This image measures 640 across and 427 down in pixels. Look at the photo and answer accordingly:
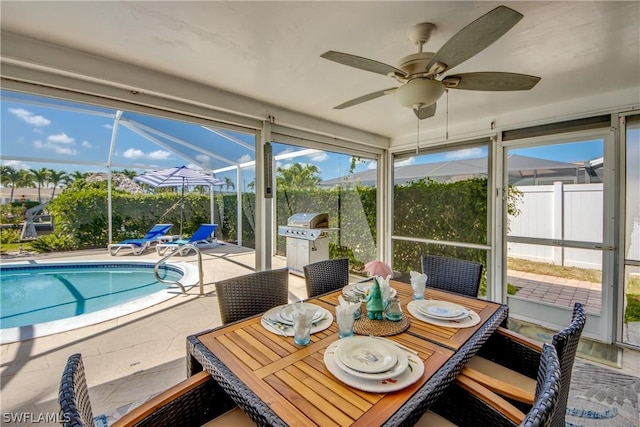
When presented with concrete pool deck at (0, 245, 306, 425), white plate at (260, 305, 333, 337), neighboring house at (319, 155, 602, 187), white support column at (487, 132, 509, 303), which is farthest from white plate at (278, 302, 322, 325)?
white support column at (487, 132, 509, 303)

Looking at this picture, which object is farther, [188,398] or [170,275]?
[170,275]

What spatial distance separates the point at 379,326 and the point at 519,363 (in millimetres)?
883

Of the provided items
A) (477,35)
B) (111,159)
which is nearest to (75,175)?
(111,159)

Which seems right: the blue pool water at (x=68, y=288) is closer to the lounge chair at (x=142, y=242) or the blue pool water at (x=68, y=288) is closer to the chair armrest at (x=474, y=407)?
the lounge chair at (x=142, y=242)

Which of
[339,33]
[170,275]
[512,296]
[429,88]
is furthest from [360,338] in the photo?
[170,275]

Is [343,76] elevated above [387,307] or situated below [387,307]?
above

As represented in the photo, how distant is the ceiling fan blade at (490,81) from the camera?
1585 millimetres

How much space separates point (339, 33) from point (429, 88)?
2.25 feet

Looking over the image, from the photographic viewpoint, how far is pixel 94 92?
217 centimetres

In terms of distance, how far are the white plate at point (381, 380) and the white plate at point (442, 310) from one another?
521mm

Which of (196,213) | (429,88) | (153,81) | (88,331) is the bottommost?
(88,331)

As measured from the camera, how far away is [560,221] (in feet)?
10.4

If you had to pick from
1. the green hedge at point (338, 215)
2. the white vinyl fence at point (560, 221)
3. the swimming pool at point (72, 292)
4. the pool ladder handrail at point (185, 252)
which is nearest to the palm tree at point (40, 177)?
the green hedge at point (338, 215)

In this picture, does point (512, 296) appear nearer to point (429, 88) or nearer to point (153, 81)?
point (429, 88)
